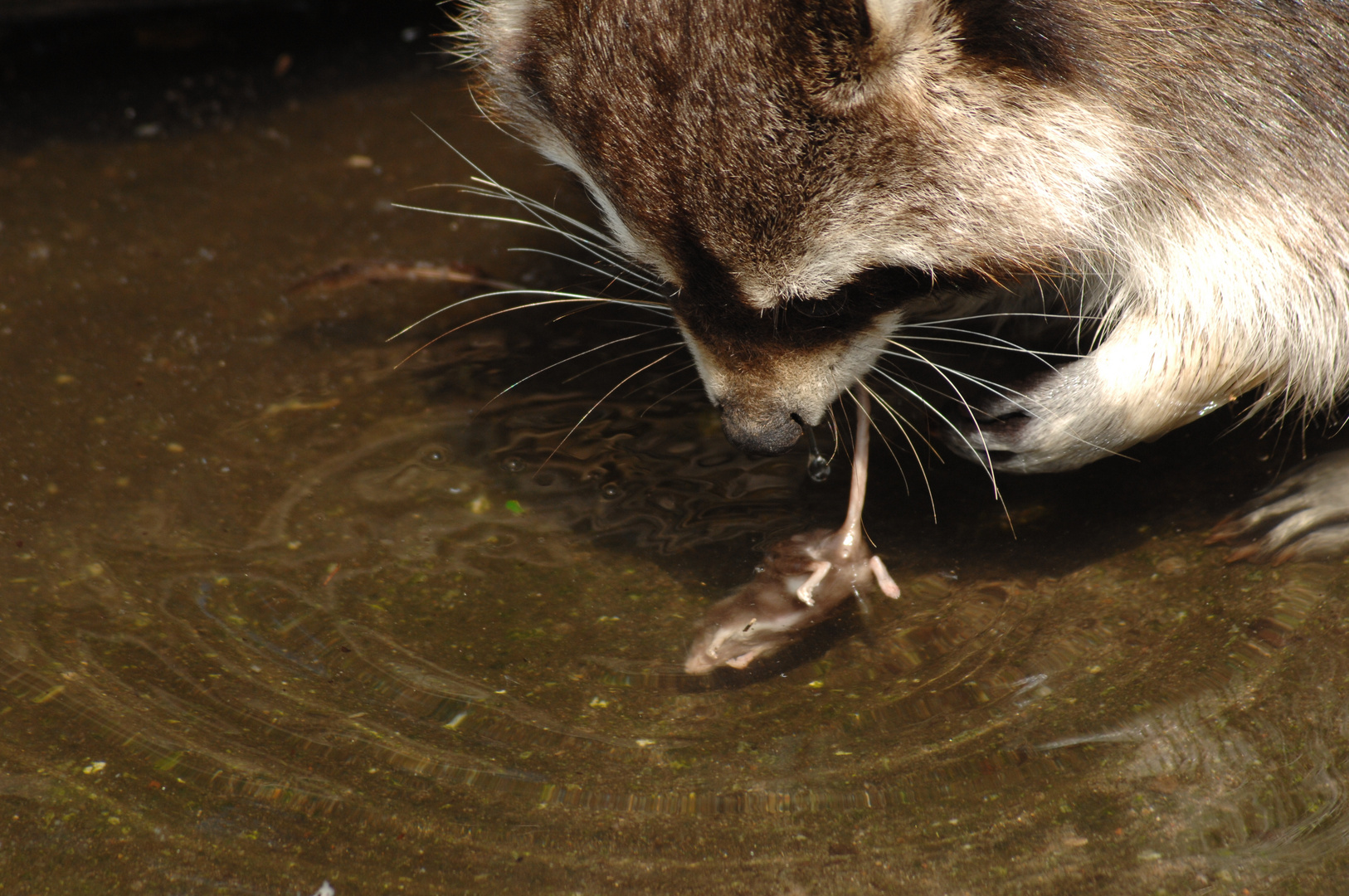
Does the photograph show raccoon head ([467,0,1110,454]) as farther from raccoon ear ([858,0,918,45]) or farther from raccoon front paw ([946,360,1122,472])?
raccoon front paw ([946,360,1122,472])

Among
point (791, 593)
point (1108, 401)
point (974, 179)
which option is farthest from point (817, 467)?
point (974, 179)

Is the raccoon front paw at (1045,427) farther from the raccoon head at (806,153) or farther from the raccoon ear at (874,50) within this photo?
the raccoon ear at (874,50)

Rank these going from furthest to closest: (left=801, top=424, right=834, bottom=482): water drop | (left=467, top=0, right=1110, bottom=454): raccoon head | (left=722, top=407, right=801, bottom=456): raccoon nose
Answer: (left=801, top=424, right=834, bottom=482): water drop < (left=722, top=407, right=801, bottom=456): raccoon nose < (left=467, top=0, right=1110, bottom=454): raccoon head

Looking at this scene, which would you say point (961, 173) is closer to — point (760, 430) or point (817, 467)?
point (760, 430)

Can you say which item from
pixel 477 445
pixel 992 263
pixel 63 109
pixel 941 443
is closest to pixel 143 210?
pixel 63 109

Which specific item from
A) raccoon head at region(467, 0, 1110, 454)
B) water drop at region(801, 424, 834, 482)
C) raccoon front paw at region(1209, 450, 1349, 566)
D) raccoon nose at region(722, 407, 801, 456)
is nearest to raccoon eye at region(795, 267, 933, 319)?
raccoon head at region(467, 0, 1110, 454)

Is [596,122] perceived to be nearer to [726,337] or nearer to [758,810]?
[726,337]

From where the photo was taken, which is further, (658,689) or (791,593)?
(791,593)

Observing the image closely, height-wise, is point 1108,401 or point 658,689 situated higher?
point 1108,401
